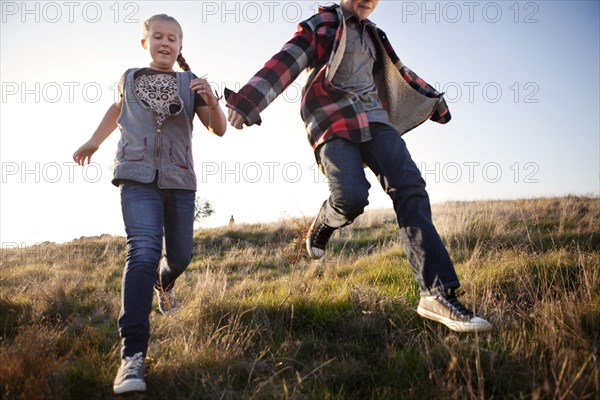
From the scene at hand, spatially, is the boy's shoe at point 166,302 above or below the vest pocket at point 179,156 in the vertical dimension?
below

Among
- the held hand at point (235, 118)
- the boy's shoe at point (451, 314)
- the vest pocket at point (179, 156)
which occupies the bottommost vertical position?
the boy's shoe at point (451, 314)

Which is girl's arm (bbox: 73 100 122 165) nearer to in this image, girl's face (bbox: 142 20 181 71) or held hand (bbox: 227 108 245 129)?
girl's face (bbox: 142 20 181 71)

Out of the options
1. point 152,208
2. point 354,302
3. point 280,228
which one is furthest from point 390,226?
point 152,208

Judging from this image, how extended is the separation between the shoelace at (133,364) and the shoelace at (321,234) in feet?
6.37

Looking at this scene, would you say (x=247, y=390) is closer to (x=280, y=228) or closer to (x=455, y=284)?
(x=455, y=284)

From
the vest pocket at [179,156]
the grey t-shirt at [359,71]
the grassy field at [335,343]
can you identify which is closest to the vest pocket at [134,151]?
the vest pocket at [179,156]

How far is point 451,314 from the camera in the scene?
2.81 m

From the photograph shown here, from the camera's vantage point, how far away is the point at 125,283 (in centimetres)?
275

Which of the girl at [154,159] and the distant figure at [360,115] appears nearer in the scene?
the girl at [154,159]

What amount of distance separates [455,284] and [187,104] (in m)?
2.43

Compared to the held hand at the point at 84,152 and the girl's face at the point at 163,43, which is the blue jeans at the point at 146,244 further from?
the girl's face at the point at 163,43

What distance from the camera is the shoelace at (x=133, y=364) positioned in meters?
2.41

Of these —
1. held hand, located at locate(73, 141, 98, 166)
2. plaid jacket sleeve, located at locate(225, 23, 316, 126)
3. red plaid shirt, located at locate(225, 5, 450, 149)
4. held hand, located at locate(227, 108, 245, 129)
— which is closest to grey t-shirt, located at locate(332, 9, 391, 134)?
red plaid shirt, located at locate(225, 5, 450, 149)

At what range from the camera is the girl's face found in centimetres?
345
